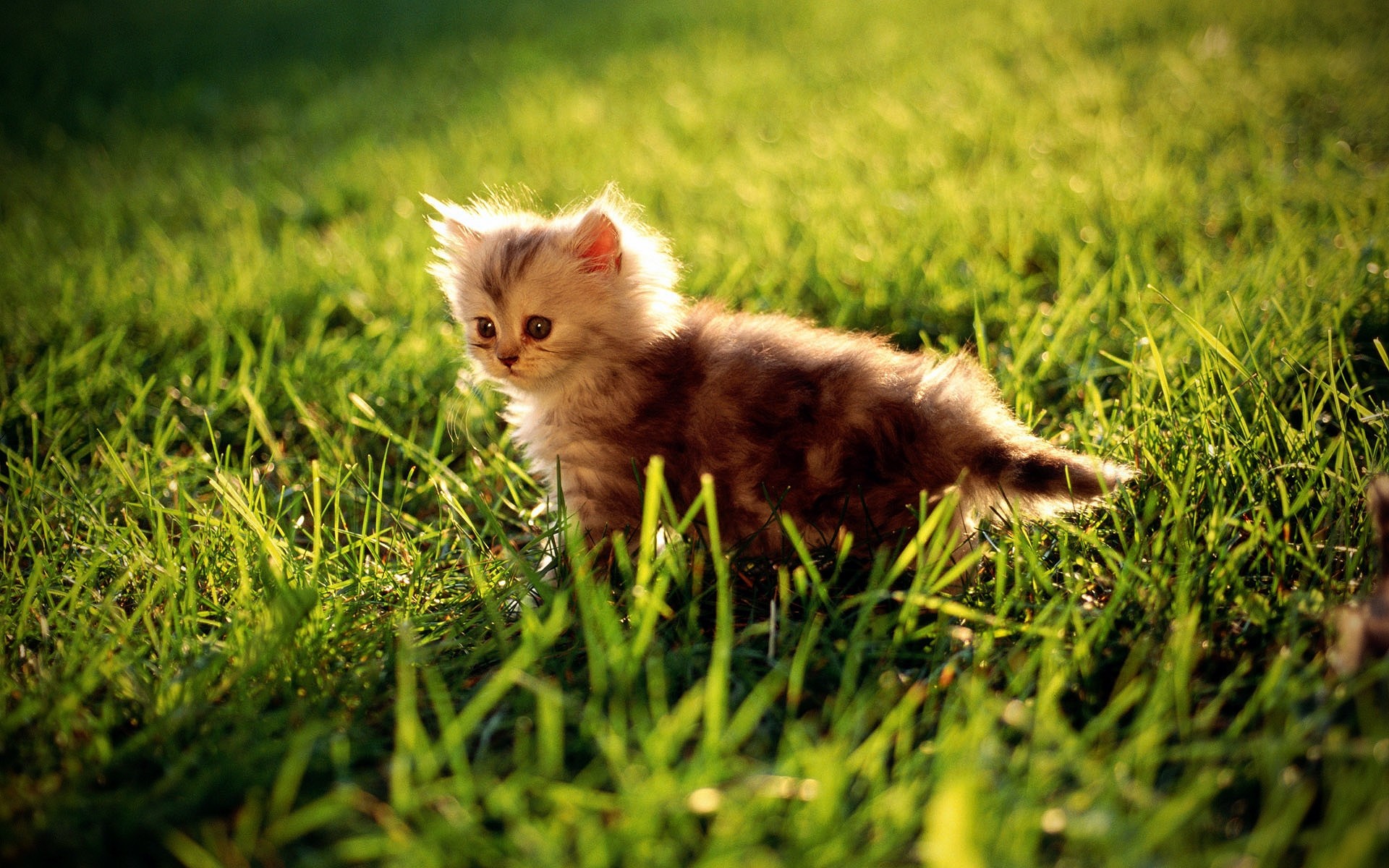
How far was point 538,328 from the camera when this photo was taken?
2035 mm

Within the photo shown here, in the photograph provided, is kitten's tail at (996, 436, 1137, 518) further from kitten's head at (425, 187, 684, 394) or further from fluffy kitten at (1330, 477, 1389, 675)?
kitten's head at (425, 187, 684, 394)

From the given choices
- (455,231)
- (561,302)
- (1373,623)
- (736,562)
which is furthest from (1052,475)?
(455,231)

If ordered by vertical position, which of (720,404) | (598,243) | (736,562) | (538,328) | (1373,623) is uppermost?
(598,243)

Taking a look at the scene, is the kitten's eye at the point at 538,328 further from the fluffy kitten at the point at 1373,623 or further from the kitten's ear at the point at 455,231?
the fluffy kitten at the point at 1373,623

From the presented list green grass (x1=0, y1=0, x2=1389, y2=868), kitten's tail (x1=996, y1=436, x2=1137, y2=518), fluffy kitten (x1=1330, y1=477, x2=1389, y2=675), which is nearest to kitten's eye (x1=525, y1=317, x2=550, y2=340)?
green grass (x1=0, y1=0, x2=1389, y2=868)

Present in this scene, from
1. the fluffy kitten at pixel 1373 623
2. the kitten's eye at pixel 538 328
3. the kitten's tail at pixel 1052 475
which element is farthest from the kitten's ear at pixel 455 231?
the fluffy kitten at pixel 1373 623

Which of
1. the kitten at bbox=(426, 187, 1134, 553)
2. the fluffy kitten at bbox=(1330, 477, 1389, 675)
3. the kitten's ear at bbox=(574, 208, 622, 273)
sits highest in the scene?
the kitten's ear at bbox=(574, 208, 622, 273)

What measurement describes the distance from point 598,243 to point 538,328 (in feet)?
0.78

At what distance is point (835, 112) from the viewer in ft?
20.0

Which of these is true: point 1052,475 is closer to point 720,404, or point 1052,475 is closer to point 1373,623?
point 1373,623

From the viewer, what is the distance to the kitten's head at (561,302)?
6.63 feet

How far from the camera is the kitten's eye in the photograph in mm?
2031

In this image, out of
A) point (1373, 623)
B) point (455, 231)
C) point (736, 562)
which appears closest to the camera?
point (1373, 623)

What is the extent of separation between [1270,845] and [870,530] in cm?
89
